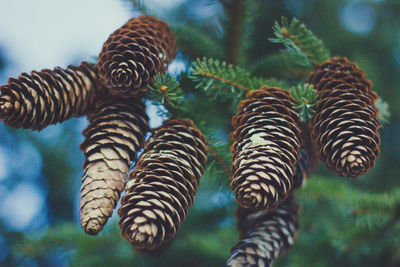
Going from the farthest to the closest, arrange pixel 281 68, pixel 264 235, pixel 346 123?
pixel 281 68, pixel 264 235, pixel 346 123

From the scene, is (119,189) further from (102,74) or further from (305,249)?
(305,249)

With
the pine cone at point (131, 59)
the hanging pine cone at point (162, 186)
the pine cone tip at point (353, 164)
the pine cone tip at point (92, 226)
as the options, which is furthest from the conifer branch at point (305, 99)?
the pine cone tip at point (92, 226)

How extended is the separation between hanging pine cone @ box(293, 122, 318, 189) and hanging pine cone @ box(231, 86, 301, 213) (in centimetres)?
16

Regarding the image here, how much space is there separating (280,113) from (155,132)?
13.1 inches

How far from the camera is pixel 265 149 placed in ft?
→ 2.85

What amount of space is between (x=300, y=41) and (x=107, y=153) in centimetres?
64

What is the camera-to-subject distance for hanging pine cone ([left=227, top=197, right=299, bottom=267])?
99cm

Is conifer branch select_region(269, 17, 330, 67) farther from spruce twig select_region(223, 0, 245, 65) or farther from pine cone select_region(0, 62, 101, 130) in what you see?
pine cone select_region(0, 62, 101, 130)

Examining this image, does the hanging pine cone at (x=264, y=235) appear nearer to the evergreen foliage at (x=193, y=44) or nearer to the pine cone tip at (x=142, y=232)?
the pine cone tip at (x=142, y=232)

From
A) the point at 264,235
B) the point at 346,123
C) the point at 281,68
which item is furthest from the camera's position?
the point at 281,68

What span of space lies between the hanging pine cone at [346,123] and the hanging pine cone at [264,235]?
0.83 feet

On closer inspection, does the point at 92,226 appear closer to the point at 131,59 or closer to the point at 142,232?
the point at 142,232

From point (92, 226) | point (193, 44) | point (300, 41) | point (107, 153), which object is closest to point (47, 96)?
point (107, 153)

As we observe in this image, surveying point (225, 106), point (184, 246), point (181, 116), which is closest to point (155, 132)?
point (181, 116)
